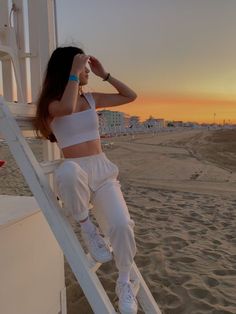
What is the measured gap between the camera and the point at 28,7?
2932mm

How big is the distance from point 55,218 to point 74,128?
628mm

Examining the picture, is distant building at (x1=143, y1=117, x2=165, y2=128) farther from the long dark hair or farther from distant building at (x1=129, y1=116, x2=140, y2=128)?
the long dark hair

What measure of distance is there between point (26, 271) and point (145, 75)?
14299 millimetres

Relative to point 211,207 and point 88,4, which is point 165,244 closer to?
point 211,207

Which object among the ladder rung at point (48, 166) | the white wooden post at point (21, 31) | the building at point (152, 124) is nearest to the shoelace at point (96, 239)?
the ladder rung at point (48, 166)

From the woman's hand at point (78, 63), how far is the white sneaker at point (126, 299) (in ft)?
3.75

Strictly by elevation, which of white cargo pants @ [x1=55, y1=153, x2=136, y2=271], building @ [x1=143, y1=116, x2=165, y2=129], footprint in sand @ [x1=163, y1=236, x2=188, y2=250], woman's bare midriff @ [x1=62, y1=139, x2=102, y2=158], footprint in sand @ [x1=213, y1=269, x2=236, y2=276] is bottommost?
building @ [x1=143, y1=116, x2=165, y2=129]

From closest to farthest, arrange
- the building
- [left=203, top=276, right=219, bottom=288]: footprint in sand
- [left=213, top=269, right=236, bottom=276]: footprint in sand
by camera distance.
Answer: [left=203, top=276, right=219, bottom=288]: footprint in sand → [left=213, top=269, right=236, bottom=276]: footprint in sand → the building

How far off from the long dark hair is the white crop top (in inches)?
3.1

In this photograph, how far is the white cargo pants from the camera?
2.04 m

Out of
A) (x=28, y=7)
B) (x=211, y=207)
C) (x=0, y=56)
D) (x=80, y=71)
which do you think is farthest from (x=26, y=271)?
(x=211, y=207)

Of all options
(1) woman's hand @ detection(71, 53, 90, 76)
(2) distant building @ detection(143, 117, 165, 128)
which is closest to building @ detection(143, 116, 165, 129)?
(2) distant building @ detection(143, 117, 165, 128)

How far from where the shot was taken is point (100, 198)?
224 cm

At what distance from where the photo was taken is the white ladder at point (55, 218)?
1883 mm
